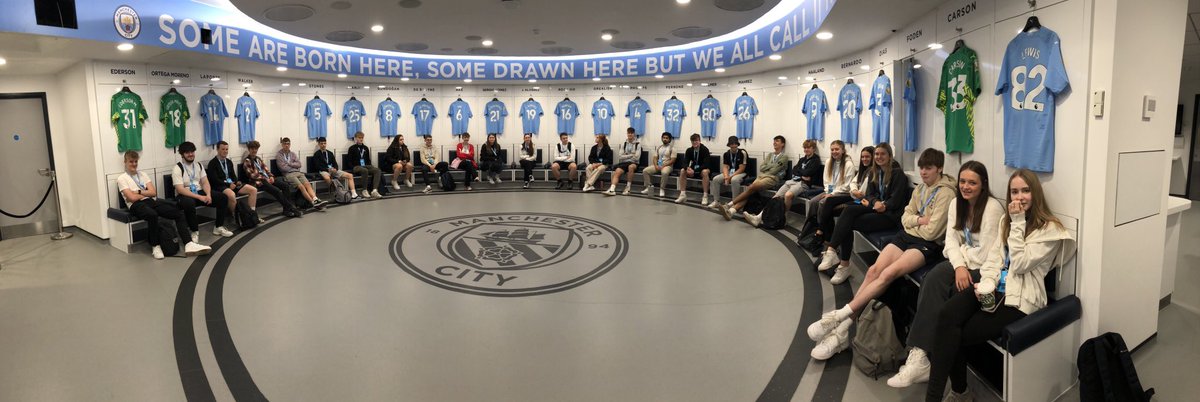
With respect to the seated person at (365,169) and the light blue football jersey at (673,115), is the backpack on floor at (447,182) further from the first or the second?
the light blue football jersey at (673,115)

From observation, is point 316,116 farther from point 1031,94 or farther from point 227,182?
point 1031,94

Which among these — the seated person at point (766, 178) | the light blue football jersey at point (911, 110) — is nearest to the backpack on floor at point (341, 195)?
the seated person at point (766, 178)

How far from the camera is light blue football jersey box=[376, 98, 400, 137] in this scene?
11984 millimetres

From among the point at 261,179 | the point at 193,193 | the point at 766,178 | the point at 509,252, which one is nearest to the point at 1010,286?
the point at 509,252

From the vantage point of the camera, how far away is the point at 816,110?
8656 mm

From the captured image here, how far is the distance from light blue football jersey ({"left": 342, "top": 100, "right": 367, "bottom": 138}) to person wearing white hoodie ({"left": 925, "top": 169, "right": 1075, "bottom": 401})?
1119 cm

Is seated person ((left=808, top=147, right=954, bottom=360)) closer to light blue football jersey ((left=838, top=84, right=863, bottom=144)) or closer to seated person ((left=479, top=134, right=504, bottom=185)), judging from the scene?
light blue football jersey ((left=838, top=84, right=863, bottom=144))

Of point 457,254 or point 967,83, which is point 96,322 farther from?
point 967,83

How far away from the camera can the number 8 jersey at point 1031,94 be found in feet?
10.3

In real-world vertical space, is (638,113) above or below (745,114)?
above

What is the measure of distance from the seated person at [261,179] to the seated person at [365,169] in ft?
5.85

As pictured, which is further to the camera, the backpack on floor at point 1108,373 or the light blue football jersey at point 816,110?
the light blue football jersey at point 816,110

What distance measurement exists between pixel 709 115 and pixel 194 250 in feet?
27.3

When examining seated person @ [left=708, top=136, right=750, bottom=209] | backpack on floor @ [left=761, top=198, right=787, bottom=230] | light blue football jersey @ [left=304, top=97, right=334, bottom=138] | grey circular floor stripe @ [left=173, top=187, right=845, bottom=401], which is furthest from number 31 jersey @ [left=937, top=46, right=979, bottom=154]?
light blue football jersey @ [left=304, top=97, right=334, bottom=138]
